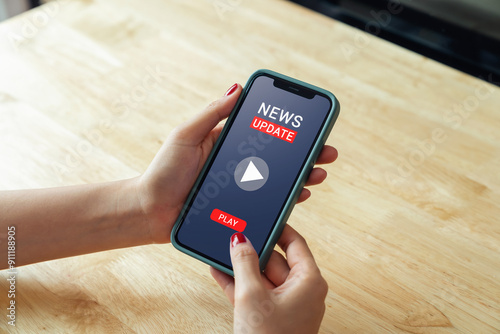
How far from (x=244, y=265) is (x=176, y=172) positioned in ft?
0.53

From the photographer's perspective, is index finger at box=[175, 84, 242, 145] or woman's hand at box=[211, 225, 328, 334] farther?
index finger at box=[175, 84, 242, 145]

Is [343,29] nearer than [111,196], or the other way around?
[111,196]

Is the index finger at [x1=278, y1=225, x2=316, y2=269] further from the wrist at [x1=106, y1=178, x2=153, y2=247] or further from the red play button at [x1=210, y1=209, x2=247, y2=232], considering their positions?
the wrist at [x1=106, y1=178, x2=153, y2=247]

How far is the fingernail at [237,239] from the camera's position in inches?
20.3

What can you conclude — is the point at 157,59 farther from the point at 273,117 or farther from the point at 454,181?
the point at 454,181

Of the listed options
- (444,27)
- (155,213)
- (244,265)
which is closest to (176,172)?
(155,213)

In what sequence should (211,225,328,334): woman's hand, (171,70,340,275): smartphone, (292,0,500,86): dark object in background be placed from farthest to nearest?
(292,0,500,86): dark object in background
(171,70,340,275): smartphone
(211,225,328,334): woman's hand

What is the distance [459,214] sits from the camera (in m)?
0.65

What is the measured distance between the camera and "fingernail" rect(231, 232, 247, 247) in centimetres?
52

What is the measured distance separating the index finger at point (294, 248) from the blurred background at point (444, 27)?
421 millimetres

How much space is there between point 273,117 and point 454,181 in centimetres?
30

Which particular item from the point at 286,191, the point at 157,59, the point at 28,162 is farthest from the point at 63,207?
the point at 157,59

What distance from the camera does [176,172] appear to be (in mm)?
584

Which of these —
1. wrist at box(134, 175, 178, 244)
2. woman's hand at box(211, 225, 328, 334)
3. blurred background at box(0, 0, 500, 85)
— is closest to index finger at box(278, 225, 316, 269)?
woman's hand at box(211, 225, 328, 334)
